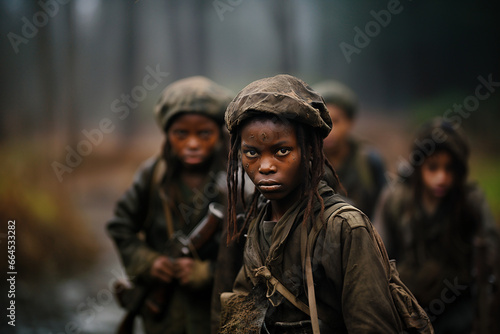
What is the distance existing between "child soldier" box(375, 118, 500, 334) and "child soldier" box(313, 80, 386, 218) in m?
0.68

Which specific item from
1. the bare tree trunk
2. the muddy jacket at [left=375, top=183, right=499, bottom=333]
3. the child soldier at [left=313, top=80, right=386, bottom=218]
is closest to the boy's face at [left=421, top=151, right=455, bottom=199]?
the muddy jacket at [left=375, top=183, right=499, bottom=333]

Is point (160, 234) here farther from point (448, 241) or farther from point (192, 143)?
point (448, 241)

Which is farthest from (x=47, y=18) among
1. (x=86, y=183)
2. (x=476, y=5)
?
(x=476, y=5)

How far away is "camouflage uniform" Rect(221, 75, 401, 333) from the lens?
162cm

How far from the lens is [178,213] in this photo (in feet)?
10.2

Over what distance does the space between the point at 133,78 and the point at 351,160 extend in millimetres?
2681

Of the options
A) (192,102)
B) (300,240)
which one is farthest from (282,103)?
(192,102)

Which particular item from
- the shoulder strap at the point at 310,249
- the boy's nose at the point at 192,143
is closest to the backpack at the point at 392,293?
the shoulder strap at the point at 310,249

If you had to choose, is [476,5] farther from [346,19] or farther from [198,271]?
[198,271]

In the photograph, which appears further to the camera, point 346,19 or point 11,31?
point 346,19

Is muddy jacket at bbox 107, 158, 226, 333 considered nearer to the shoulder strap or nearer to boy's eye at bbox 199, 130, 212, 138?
boy's eye at bbox 199, 130, 212, 138

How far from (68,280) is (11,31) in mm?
2794

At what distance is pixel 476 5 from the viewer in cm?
572

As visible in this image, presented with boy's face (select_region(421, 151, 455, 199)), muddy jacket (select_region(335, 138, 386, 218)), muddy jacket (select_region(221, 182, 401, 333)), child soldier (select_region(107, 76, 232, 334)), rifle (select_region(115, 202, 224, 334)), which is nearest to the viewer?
muddy jacket (select_region(221, 182, 401, 333))
